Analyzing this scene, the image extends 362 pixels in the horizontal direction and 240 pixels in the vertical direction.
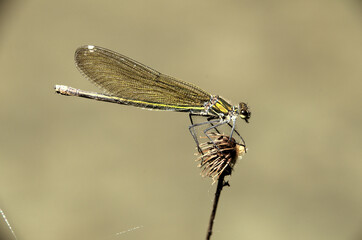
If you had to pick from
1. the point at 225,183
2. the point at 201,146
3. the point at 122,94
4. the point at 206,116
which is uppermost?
the point at 122,94

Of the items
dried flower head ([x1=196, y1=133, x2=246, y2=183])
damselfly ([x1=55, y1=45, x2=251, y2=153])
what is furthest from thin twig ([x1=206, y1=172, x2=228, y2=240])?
damselfly ([x1=55, y1=45, x2=251, y2=153])

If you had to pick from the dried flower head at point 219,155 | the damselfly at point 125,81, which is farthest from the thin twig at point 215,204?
the damselfly at point 125,81

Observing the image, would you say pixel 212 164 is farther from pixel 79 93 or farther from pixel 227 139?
pixel 79 93

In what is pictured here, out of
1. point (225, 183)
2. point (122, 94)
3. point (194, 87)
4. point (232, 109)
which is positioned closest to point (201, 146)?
point (225, 183)

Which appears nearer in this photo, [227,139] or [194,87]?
[227,139]

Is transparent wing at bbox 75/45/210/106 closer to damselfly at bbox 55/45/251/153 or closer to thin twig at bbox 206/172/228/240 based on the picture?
damselfly at bbox 55/45/251/153

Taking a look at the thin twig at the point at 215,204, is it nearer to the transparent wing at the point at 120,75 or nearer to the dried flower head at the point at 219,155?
the dried flower head at the point at 219,155
